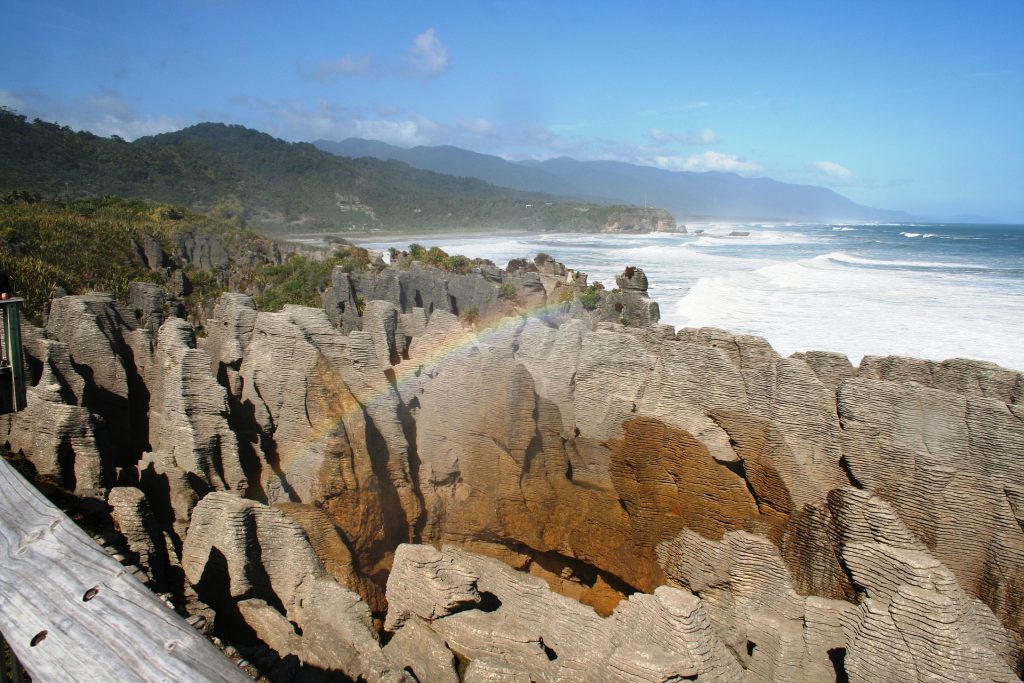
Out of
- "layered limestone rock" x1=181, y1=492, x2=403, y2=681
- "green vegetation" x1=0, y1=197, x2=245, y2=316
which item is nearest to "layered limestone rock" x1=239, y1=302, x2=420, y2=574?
"layered limestone rock" x1=181, y1=492, x2=403, y2=681

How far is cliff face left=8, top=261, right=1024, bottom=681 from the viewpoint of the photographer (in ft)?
13.4

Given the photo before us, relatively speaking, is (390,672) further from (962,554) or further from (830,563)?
(962,554)

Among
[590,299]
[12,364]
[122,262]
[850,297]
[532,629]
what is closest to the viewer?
[12,364]

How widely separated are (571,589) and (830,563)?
7.17ft

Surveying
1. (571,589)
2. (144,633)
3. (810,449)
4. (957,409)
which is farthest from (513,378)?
(144,633)

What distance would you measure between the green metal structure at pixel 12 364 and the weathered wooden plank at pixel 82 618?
7.25 feet

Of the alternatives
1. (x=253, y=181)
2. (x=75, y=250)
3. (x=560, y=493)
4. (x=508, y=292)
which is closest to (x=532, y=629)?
(x=560, y=493)

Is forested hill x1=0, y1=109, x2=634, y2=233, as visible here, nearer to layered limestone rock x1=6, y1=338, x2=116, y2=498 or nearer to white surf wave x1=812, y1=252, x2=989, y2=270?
layered limestone rock x1=6, y1=338, x2=116, y2=498

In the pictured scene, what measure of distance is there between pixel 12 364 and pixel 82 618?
2731 millimetres

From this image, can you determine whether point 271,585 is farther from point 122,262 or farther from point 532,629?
point 122,262

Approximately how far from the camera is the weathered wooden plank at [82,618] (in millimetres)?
1124

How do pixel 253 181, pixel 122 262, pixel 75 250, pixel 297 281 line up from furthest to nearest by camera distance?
pixel 253 181, pixel 122 262, pixel 75 250, pixel 297 281

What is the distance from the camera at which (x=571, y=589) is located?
5.80 m

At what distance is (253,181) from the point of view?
3351 inches
